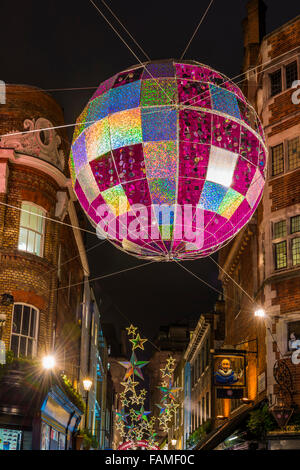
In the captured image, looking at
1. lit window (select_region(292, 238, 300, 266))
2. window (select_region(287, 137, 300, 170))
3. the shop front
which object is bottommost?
the shop front

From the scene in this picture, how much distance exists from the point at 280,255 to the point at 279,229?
3.40 feet

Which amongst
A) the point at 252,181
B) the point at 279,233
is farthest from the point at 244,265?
the point at 252,181

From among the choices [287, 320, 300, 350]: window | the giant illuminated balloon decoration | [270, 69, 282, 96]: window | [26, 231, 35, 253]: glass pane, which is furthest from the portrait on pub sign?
the giant illuminated balloon decoration

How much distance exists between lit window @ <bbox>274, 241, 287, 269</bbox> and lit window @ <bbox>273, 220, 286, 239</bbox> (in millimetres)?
315

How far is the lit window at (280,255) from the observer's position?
24266 millimetres

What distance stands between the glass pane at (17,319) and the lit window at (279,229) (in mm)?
10415

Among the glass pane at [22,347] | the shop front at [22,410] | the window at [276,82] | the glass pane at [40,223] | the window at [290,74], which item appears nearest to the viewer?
the shop front at [22,410]

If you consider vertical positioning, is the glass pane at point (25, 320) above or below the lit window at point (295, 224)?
below

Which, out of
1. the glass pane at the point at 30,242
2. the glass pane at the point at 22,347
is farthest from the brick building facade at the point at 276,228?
the glass pane at the point at 22,347

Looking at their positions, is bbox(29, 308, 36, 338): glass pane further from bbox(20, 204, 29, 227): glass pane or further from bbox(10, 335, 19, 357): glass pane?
bbox(20, 204, 29, 227): glass pane

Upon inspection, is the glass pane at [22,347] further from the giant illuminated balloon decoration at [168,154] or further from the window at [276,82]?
the giant illuminated balloon decoration at [168,154]

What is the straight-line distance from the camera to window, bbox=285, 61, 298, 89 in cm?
2538

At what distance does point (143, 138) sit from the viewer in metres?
9.91

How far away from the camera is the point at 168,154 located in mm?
9930
